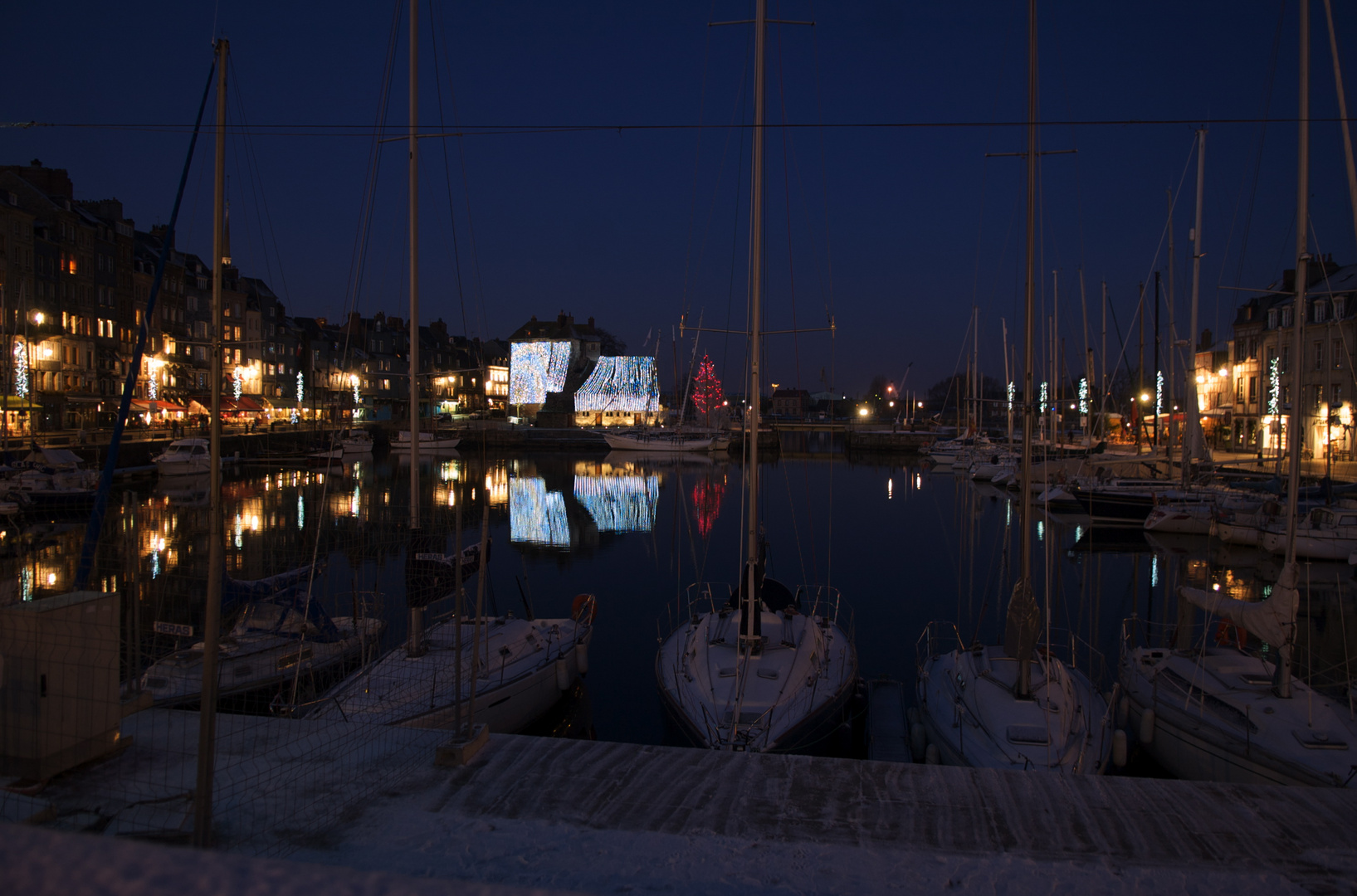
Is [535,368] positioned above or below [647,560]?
above

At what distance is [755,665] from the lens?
A: 30.1ft

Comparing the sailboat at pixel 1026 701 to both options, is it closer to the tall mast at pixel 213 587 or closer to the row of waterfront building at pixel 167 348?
the tall mast at pixel 213 587

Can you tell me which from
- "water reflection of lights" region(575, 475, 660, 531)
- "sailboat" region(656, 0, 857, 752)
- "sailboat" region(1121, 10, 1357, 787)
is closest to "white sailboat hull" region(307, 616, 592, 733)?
"sailboat" region(656, 0, 857, 752)

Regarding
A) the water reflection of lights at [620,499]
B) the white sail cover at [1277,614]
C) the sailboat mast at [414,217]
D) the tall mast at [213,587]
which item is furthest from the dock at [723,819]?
the water reflection of lights at [620,499]

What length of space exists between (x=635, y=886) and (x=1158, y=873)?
2.60 meters

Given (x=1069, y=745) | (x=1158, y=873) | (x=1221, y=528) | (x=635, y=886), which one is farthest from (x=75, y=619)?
(x=1221, y=528)

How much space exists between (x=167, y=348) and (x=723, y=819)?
6129 cm

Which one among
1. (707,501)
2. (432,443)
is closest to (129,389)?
(707,501)

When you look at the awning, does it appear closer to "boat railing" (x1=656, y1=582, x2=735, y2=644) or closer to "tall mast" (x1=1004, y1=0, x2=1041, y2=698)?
"boat railing" (x1=656, y1=582, x2=735, y2=644)

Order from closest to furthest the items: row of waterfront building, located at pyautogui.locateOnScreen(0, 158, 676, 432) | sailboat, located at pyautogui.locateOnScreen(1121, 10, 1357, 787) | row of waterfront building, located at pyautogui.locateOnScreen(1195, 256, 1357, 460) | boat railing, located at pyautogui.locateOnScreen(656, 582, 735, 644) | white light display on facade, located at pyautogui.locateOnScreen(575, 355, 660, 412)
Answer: sailboat, located at pyautogui.locateOnScreen(1121, 10, 1357, 787), boat railing, located at pyautogui.locateOnScreen(656, 582, 735, 644), row of waterfront building, located at pyautogui.locateOnScreen(1195, 256, 1357, 460), row of waterfront building, located at pyautogui.locateOnScreen(0, 158, 676, 432), white light display on facade, located at pyautogui.locateOnScreen(575, 355, 660, 412)

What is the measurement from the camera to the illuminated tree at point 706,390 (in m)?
82.3

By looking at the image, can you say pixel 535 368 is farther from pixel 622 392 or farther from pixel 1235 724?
pixel 1235 724

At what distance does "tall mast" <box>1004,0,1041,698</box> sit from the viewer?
8.15 meters

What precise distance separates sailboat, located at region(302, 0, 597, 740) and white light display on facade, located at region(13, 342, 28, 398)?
120ft
